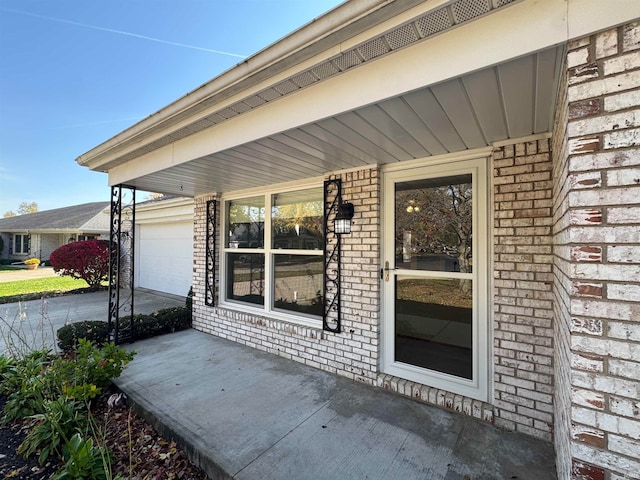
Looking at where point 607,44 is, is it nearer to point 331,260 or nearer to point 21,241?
point 331,260

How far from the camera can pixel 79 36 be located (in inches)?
289

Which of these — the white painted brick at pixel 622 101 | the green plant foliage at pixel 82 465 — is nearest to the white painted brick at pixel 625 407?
the white painted brick at pixel 622 101

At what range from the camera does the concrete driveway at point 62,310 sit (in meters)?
5.18

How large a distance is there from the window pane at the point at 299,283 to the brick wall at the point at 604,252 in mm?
2890

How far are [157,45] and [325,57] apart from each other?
8.08m

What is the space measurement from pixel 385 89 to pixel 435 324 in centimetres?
250

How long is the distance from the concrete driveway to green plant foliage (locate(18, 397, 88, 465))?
2.58m

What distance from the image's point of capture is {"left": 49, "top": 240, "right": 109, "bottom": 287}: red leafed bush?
970 centimetres

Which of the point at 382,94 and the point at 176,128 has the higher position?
the point at 176,128

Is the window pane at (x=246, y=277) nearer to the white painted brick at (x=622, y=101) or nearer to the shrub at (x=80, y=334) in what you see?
the shrub at (x=80, y=334)

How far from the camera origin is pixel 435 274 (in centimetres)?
307

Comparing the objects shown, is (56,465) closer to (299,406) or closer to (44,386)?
(44,386)

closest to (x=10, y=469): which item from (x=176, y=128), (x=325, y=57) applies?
(x=176, y=128)

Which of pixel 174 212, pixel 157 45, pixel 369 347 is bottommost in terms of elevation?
pixel 369 347
